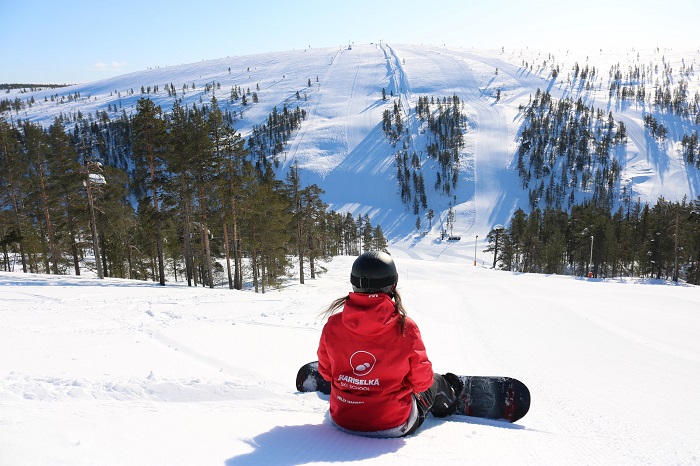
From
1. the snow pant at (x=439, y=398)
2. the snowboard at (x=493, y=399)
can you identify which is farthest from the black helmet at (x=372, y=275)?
the snowboard at (x=493, y=399)

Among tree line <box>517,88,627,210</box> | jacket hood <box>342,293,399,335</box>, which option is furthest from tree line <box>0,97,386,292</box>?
tree line <box>517,88,627,210</box>

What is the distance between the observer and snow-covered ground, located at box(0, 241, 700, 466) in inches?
113

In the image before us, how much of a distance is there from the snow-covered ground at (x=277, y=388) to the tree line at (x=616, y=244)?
4425 centimetres

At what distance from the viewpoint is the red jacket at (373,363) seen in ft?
10.2

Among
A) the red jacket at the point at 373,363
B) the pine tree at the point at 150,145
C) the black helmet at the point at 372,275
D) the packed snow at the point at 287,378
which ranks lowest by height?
the packed snow at the point at 287,378

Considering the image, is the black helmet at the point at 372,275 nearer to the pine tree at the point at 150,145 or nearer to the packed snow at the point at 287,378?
the packed snow at the point at 287,378

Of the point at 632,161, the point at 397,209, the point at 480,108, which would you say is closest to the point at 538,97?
the point at 480,108

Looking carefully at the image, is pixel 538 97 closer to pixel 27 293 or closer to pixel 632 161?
pixel 632 161

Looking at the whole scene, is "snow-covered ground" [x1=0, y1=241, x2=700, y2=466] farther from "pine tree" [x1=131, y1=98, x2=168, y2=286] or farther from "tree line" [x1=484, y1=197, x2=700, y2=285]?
"tree line" [x1=484, y1=197, x2=700, y2=285]

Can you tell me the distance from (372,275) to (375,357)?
72cm

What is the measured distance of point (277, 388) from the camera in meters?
5.16

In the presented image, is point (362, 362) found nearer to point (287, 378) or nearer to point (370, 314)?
point (370, 314)

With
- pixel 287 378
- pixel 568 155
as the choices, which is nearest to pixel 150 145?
pixel 287 378

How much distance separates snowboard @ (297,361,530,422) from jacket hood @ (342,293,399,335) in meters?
1.93
